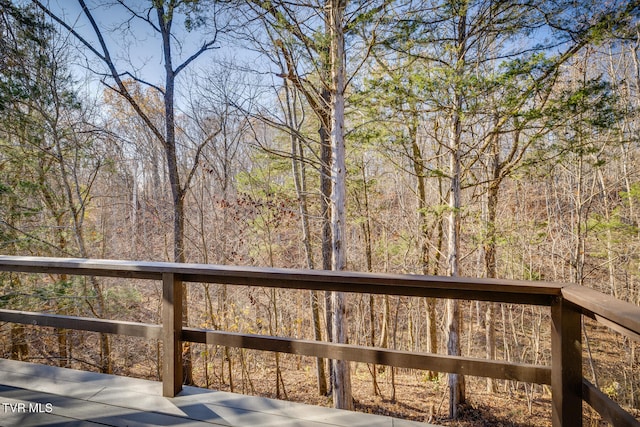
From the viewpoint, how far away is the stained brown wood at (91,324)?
1757 millimetres

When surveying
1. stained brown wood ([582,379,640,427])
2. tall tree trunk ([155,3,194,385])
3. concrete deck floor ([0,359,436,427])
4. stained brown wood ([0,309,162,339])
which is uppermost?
tall tree trunk ([155,3,194,385])

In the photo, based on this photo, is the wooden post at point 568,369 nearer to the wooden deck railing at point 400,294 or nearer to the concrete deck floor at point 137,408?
the wooden deck railing at point 400,294

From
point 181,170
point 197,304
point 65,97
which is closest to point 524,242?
point 197,304

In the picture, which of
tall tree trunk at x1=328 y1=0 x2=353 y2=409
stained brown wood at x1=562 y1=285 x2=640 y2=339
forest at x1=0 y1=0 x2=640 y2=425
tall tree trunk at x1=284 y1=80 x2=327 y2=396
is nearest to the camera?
stained brown wood at x1=562 y1=285 x2=640 y2=339

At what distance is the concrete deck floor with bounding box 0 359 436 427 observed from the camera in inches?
58.3

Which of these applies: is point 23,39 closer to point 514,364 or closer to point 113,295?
point 113,295

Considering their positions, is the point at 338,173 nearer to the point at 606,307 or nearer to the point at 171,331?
the point at 171,331

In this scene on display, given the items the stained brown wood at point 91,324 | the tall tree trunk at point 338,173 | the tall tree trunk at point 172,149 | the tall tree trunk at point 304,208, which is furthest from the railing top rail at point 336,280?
the tall tree trunk at point 304,208

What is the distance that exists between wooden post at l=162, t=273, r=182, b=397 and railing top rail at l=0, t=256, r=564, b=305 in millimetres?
63

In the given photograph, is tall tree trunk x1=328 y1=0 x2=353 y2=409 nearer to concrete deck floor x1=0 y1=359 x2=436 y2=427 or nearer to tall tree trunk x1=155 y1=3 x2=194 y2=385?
concrete deck floor x1=0 y1=359 x2=436 y2=427

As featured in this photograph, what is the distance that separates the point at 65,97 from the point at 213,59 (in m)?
2.97

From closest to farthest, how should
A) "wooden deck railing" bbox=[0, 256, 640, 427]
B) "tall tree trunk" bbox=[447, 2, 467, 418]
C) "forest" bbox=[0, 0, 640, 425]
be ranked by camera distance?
"wooden deck railing" bbox=[0, 256, 640, 427], "forest" bbox=[0, 0, 640, 425], "tall tree trunk" bbox=[447, 2, 467, 418]

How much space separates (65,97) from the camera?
6.19m

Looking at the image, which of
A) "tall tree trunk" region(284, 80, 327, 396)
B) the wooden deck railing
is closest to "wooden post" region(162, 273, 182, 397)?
the wooden deck railing
